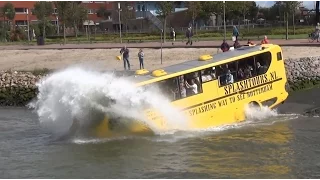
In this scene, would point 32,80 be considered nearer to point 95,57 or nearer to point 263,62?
point 95,57

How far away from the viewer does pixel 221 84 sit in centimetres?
2020

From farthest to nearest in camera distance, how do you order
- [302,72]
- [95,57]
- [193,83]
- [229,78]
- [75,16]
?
[75,16] → [95,57] → [302,72] → [229,78] → [193,83]


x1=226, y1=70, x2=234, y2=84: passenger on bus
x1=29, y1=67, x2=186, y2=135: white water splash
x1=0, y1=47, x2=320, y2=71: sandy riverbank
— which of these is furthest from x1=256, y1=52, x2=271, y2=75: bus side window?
x1=0, y1=47, x2=320, y2=71: sandy riverbank

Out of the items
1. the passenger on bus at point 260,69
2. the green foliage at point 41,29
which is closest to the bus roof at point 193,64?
the passenger on bus at point 260,69

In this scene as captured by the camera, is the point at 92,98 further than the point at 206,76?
No

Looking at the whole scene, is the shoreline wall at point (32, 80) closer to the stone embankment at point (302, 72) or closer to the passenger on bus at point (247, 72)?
the stone embankment at point (302, 72)

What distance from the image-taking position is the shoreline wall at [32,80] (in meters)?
29.3

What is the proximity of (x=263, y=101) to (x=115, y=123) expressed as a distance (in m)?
6.47

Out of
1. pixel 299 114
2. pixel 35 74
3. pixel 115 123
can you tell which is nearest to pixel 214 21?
pixel 35 74

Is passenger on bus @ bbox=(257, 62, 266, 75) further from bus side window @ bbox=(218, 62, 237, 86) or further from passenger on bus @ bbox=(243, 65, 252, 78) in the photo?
bus side window @ bbox=(218, 62, 237, 86)

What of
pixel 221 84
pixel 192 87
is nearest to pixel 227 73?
pixel 221 84

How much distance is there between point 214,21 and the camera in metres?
90.0

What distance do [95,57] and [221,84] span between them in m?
22.0

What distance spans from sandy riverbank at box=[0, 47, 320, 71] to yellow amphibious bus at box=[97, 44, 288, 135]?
1105 cm
